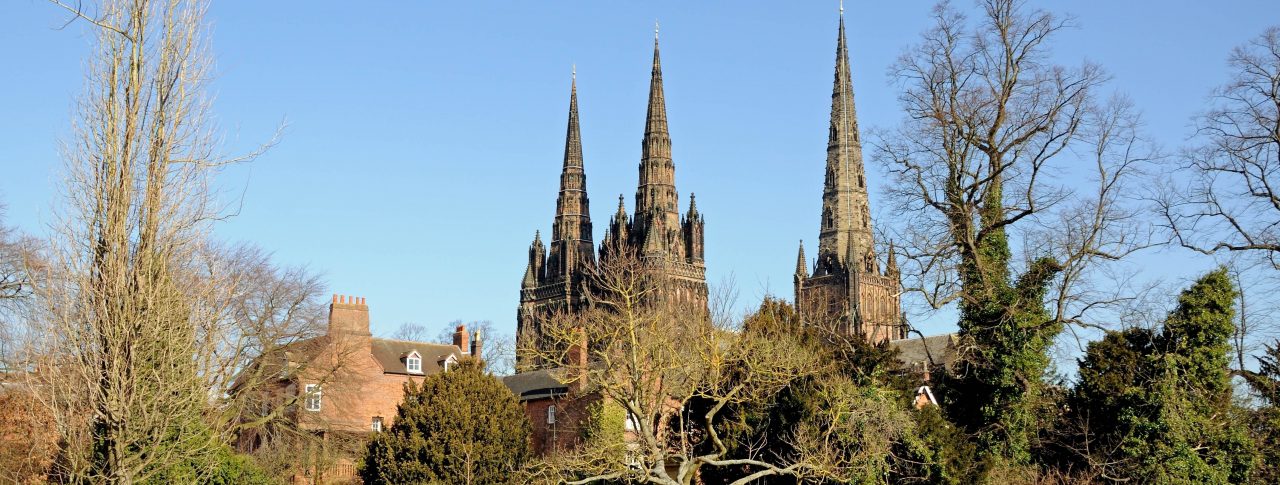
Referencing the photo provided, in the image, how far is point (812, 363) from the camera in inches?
1187

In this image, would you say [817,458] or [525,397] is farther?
[525,397]

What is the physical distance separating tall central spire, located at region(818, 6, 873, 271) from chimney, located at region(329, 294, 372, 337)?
67.5m

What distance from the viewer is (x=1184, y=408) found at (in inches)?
1062

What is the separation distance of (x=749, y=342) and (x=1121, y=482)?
8774 mm

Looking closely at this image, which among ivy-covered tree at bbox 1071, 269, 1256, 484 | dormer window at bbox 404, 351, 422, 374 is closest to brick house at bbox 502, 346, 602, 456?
dormer window at bbox 404, 351, 422, 374

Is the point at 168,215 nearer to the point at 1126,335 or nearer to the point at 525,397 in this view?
the point at 1126,335

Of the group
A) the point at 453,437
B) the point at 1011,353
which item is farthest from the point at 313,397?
the point at 1011,353

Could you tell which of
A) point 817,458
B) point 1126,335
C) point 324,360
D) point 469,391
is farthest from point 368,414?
point 1126,335

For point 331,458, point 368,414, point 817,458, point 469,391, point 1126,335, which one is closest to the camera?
point 817,458

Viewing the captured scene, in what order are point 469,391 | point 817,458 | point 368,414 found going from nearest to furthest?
point 817,458
point 469,391
point 368,414

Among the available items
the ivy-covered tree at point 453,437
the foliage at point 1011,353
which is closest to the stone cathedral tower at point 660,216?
the ivy-covered tree at point 453,437

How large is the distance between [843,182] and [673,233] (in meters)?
15.7

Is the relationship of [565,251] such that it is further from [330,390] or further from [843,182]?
[330,390]

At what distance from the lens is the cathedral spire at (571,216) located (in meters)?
117
